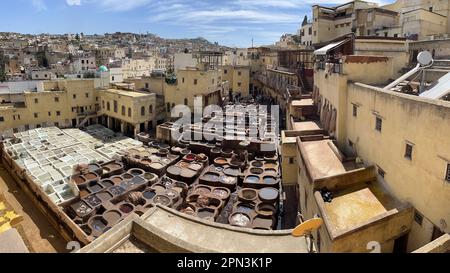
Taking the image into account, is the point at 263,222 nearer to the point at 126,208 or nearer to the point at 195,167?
the point at 126,208

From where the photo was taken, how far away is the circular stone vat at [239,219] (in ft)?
59.8

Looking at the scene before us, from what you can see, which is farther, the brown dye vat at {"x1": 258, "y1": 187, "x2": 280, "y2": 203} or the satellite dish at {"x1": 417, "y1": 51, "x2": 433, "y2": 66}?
the brown dye vat at {"x1": 258, "y1": 187, "x2": 280, "y2": 203}

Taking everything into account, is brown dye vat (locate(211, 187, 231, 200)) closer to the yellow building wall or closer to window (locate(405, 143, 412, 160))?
the yellow building wall

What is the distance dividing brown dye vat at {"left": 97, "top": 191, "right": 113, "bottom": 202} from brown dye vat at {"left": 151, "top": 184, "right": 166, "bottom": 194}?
3.11 metres

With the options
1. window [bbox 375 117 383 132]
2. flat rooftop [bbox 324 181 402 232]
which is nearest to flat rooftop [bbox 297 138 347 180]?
flat rooftop [bbox 324 181 402 232]

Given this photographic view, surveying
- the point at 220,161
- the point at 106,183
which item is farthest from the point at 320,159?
the point at 106,183

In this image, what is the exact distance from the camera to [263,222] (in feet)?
60.1

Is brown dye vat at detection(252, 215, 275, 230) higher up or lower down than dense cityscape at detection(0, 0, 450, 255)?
lower down

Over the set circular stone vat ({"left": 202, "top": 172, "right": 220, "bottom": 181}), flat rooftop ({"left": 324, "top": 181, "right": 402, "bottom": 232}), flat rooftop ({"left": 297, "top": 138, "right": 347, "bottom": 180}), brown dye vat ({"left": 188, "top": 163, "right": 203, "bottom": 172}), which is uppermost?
flat rooftop ({"left": 297, "top": 138, "right": 347, "bottom": 180})

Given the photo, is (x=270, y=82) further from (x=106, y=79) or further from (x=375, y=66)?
(x=375, y=66)

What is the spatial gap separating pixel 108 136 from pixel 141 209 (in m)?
17.9

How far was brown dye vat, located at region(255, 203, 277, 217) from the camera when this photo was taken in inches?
746

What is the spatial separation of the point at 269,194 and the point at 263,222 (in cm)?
313
